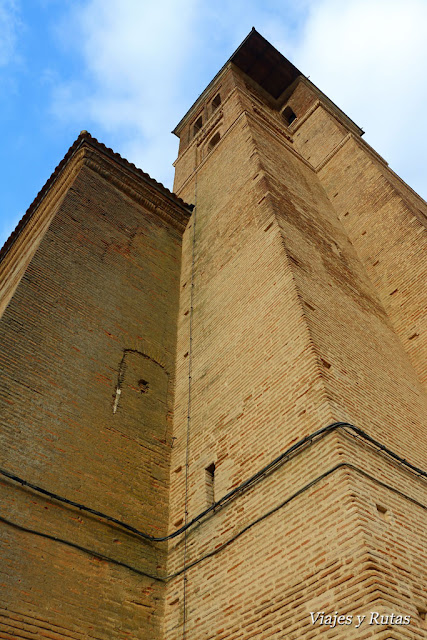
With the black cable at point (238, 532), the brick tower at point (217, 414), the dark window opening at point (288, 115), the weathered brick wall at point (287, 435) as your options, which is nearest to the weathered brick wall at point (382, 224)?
the brick tower at point (217, 414)

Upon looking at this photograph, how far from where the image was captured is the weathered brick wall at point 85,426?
4.54 m

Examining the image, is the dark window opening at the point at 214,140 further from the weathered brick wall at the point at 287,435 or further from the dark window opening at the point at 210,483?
the dark window opening at the point at 210,483

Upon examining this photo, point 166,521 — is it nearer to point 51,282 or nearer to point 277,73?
point 51,282

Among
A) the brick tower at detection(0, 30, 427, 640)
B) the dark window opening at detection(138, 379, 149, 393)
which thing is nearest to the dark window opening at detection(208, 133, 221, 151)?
the brick tower at detection(0, 30, 427, 640)

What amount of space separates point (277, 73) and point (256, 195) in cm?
966

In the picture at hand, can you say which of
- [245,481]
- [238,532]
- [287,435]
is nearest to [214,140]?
[287,435]

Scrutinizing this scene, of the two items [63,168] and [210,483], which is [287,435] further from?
[63,168]

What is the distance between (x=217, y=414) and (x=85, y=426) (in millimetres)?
1461

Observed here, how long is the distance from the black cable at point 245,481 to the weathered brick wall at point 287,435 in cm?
7

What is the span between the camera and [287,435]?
4.74 meters

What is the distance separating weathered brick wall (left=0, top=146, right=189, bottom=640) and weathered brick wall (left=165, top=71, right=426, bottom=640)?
1.05 ft

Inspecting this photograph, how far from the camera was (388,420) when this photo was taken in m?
5.27

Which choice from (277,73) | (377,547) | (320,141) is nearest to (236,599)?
(377,547)

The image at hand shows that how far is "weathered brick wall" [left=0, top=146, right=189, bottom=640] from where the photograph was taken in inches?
179
